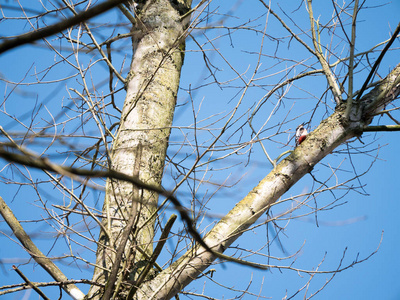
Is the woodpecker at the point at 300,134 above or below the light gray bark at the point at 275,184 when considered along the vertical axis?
above

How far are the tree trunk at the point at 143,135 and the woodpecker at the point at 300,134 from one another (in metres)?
0.71

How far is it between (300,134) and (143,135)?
0.86 metres

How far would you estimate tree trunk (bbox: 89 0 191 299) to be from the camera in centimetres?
176

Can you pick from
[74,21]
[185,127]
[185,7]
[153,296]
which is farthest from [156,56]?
[74,21]

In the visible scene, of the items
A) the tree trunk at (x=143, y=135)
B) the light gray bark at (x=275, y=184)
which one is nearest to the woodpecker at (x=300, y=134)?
the light gray bark at (x=275, y=184)

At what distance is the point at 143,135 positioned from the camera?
7.13ft

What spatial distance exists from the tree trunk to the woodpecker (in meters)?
0.71

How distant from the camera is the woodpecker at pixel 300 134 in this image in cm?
229

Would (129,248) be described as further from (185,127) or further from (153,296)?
(185,127)

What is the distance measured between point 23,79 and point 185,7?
1.10 m

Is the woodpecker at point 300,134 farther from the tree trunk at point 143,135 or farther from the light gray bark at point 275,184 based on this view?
the tree trunk at point 143,135

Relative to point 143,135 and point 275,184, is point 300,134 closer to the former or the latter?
point 275,184

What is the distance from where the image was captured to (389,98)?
86.1 inches

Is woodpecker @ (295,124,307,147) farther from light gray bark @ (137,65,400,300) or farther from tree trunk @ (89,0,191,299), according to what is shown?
tree trunk @ (89,0,191,299)
